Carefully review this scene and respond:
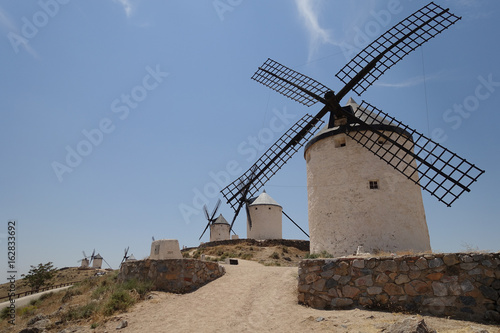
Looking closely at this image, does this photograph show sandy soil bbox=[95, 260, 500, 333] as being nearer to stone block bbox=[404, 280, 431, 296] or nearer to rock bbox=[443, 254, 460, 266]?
stone block bbox=[404, 280, 431, 296]

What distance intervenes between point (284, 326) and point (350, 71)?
10.9 meters

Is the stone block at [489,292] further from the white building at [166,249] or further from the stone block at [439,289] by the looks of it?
the white building at [166,249]

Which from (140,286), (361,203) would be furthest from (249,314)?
(361,203)

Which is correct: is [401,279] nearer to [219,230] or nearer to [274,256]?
[274,256]

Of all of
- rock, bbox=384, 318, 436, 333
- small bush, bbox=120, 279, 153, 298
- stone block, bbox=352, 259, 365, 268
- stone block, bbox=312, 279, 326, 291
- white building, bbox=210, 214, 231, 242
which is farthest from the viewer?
white building, bbox=210, 214, 231, 242

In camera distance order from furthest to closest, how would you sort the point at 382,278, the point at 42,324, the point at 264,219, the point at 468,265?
the point at 264,219 → the point at 42,324 → the point at 382,278 → the point at 468,265

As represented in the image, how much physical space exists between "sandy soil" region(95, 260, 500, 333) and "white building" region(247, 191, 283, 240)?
1589cm

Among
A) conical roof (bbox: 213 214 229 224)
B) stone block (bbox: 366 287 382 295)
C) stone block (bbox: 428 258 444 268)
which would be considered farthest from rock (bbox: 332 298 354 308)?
conical roof (bbox: 213 214 229 224)

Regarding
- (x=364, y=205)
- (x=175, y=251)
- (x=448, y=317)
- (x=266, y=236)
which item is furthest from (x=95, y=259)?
(x=448, y=317)

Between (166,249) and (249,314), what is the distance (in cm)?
514

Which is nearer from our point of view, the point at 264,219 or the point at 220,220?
the point at 264,219

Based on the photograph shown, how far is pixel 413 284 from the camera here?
561 cm

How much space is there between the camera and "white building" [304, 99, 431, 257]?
415 inches

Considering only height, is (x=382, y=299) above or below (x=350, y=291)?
below
